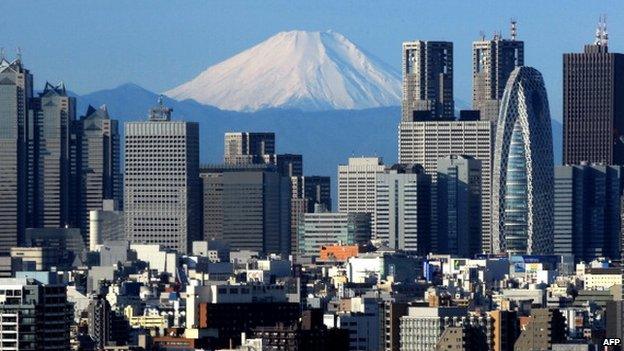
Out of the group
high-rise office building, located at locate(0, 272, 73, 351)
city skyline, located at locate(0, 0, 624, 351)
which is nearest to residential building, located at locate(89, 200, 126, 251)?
city skyline, located at locate(0, 0, 624, 351)

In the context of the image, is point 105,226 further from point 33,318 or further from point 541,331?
point 33,318

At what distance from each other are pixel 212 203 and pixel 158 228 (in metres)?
5.04

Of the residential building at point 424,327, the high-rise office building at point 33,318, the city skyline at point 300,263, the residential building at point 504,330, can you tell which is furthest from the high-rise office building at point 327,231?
the high-rise office building at point 33,318

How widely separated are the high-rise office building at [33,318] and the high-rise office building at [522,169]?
108m

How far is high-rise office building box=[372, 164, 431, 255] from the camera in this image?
642 feet

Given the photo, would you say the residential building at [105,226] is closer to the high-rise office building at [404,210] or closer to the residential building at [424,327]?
the high-rise office building at [404,210]

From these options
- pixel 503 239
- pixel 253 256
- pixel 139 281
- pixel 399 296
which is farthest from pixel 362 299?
pixel 503 239

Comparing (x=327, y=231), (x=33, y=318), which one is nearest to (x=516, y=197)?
(x=327, y=231)

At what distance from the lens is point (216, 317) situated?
10156 cm

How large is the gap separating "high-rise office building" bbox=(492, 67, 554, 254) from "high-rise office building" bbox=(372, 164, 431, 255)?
6967 millimetres

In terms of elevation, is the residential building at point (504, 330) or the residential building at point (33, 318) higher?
the residential building at point (33, 318)

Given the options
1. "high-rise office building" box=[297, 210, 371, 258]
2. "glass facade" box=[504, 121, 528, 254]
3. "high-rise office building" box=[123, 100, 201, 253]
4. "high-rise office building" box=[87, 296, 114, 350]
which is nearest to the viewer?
"high-rise office building" box=[87, 296, 114, 350]

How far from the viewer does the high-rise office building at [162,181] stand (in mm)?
193750

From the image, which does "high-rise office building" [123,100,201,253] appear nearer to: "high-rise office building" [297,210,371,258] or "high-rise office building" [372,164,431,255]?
"high-rise office building" [297,210,371,258]
